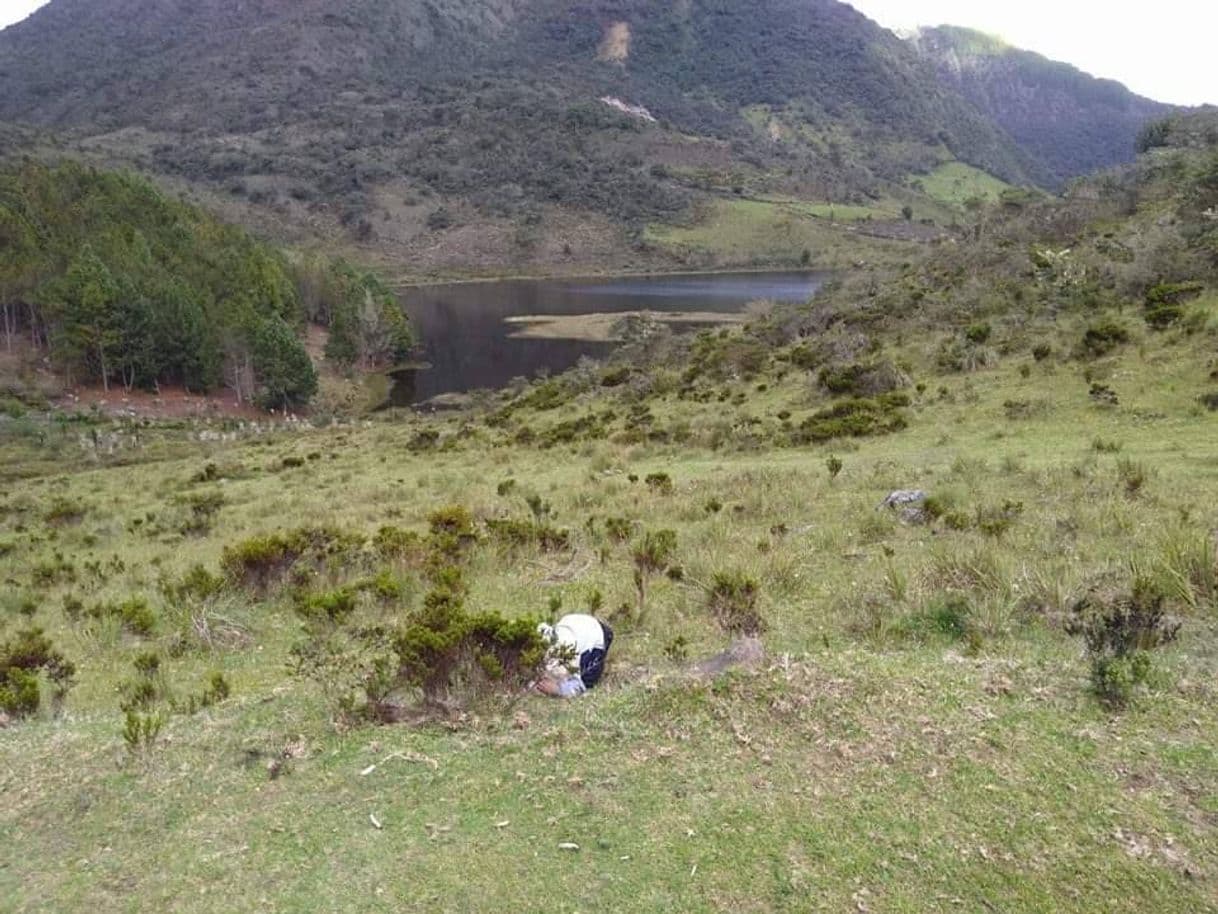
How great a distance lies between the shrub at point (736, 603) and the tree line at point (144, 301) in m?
45.9

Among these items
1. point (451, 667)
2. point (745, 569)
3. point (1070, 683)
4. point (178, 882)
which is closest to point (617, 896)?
point (178, 882)

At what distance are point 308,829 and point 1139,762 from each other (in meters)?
3.94

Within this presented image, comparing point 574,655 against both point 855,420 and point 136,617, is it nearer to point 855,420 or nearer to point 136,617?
point 136,617

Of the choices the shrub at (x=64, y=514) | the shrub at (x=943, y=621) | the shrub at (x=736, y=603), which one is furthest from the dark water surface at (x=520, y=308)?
the shrub at (x=943, y=621)

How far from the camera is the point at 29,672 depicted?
22.9 feet

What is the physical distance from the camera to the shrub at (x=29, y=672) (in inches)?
235

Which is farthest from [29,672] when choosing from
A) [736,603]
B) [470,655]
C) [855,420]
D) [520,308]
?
[520,308]

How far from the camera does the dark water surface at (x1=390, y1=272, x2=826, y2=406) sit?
198ft

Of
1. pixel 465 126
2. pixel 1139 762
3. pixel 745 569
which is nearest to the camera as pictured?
pixel 1139 762

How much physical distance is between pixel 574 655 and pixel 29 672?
518 centimetres

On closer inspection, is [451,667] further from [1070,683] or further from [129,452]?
[129,452]

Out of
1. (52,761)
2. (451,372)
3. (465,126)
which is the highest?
(465,126)

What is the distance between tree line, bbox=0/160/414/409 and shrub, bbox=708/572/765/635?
4593 centimetres

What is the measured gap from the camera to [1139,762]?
372 centimetres
